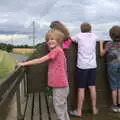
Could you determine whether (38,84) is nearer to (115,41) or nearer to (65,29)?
(115,41)

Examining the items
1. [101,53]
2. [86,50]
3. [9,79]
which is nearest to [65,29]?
[86,50]

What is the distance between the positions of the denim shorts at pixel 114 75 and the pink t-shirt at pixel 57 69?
96.3 inches

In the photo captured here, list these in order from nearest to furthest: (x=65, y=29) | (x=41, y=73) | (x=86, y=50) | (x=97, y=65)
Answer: (x=65, y=29), (x=86, y=50), (x=97, y=65), (x=41, y=73)

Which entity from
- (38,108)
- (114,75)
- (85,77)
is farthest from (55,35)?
(38,108)

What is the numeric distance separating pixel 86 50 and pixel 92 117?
1176 mm

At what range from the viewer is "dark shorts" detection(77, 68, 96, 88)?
8711mm

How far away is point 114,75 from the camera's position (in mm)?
9172

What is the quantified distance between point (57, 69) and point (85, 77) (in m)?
2.00

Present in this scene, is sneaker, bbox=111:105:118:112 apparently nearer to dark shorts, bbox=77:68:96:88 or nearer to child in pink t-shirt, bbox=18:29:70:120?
dark shorts, bbox=77:68:96:88

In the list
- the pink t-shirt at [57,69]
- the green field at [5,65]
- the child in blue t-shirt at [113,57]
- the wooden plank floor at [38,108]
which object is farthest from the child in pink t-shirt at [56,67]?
the child in blue t-shirt at [113,57]

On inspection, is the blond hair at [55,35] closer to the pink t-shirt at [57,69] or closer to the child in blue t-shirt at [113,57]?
the pink t-shirt at [57,69]

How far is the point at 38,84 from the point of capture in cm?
1126

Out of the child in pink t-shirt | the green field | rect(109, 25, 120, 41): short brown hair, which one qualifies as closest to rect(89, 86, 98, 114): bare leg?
rect(109, 25, 120, 41): short brown hair

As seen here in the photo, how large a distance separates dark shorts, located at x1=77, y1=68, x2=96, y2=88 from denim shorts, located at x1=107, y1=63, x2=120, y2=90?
1.47ft
